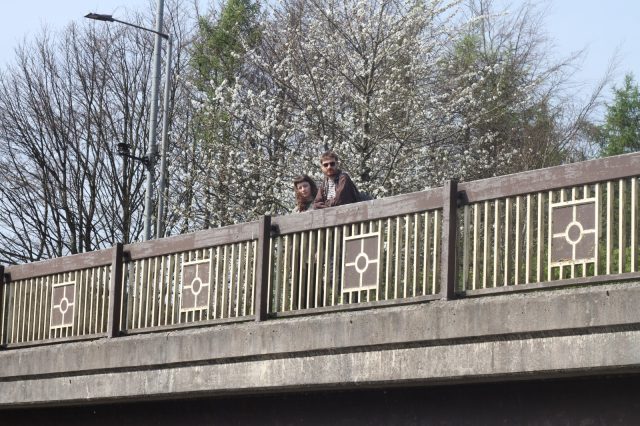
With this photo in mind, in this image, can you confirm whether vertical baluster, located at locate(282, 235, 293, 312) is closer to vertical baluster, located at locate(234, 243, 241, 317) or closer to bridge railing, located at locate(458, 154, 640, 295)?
vertical baluster, located at locate(234, 243, 241, 317)

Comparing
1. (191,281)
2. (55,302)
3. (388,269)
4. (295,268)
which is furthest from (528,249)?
(55,302)

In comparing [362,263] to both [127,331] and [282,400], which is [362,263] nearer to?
[282,400]

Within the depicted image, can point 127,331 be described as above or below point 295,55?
below

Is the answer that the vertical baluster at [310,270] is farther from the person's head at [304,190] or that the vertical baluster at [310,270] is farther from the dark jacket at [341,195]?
the person's head at [304,190]

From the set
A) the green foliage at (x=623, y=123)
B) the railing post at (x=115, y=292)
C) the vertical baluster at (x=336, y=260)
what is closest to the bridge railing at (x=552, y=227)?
the vertical baluster at (x=336, y=260)

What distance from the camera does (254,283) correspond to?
1166 cm

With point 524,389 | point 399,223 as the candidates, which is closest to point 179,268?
point 399,223

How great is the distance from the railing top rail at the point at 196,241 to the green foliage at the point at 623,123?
30607 millimetres

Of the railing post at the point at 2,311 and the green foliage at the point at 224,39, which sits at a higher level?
the green foliage at the point at 224,39

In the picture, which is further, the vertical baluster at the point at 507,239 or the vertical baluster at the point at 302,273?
the vertical baluster at the point at 302,273

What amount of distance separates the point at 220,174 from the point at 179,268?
16.0 m

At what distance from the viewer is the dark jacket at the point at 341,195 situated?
11.8 meters

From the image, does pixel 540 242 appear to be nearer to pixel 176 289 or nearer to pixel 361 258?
pixel 361 258

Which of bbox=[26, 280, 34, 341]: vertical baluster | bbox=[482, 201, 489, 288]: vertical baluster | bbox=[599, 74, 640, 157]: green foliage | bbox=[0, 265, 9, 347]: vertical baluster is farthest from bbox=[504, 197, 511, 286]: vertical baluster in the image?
bbox=[599, 74, 640, 157]: green foliage
